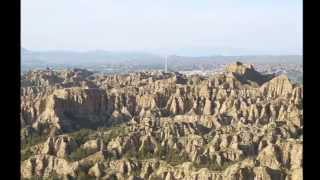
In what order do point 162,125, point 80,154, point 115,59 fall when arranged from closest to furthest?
point 115,59 → point 80,154 → point 162,125

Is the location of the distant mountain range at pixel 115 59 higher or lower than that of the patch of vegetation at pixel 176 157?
higher

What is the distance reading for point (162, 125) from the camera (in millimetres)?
10578

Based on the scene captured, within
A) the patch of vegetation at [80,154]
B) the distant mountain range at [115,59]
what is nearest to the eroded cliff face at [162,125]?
the patch of vegetation at [80,154]

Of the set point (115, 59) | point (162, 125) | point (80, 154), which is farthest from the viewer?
point (162, 125)

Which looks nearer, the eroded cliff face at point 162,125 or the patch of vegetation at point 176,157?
the eroded cliff face at point 162,125

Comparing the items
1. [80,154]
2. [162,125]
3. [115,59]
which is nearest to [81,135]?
[80,154]

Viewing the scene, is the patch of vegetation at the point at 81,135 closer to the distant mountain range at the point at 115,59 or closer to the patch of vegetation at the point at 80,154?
the patch of vegetation at the point at 80,154

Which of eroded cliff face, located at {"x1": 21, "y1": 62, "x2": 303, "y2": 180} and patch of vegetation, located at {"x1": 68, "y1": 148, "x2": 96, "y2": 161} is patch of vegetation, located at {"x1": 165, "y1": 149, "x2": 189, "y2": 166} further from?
patch of vegetation, located at {"x1": 68, "y1": 148, "x2": 96, "y2": 161}

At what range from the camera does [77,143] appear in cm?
984

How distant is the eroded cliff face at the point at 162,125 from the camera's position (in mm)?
9188

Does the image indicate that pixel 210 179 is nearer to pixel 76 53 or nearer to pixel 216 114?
pixel 216 114

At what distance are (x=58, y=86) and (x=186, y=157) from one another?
3425mm

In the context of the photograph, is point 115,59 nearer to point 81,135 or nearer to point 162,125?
point 81,135
